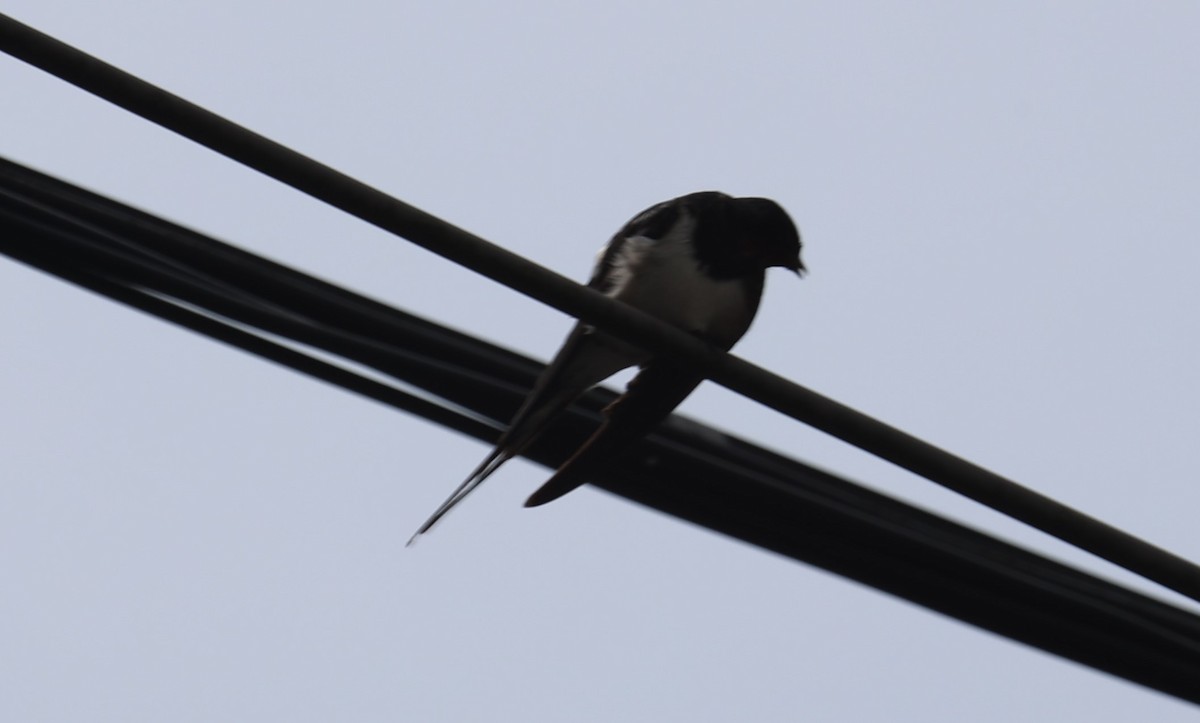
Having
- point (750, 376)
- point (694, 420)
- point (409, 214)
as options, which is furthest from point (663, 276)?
point (409, 214)

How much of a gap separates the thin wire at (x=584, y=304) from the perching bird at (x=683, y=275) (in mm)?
922

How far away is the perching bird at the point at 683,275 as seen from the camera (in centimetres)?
321

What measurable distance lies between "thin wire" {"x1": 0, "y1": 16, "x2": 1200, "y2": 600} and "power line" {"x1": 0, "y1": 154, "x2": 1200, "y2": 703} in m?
0.51

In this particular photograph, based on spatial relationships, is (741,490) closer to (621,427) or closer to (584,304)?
(621,427)

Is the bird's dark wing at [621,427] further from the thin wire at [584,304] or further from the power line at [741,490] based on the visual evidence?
the thin wire at [584,304]

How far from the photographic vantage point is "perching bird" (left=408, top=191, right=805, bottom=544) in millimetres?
3211

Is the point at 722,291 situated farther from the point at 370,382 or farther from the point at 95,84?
the point at 95,84

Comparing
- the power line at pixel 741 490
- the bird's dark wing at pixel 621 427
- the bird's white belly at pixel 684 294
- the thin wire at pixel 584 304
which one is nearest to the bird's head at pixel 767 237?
the bird's white belly at pixel 684 294

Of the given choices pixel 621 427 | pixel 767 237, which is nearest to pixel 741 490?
pixel 621 427

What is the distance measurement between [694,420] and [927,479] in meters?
0.87

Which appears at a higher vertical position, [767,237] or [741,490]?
[767,237]

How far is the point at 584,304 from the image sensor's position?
208cm

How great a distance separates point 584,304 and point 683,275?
4.54 ft

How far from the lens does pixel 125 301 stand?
7.98 ft
